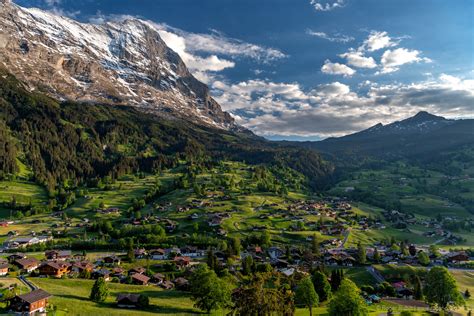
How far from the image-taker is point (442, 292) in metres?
77.6

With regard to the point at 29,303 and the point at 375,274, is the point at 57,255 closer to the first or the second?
the point at 29,303

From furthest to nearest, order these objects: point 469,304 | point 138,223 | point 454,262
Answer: point 138,223 → point 454,262 → point 469,304

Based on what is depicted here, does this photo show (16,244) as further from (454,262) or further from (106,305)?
(454,262)

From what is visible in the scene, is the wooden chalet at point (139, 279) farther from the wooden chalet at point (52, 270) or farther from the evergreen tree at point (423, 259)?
the evergreen tree at point (423, 259)

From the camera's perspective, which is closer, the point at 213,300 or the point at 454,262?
the point at 213,300

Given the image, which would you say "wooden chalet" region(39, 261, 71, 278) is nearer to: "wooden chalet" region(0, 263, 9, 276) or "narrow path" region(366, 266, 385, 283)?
"wooden chalet" region(0, 263, 9, 276)

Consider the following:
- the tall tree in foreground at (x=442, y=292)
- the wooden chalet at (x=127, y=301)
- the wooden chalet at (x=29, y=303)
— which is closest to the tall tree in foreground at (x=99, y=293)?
the wooden chalet at (x=127, y=301)

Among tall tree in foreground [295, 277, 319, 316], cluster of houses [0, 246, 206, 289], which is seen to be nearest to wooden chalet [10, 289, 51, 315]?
cluster of houses [0, 246, 206, 289]

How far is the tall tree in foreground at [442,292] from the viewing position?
3039 inches

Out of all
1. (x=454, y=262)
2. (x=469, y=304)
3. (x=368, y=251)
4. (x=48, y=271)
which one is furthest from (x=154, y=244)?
(x=454, y=262)

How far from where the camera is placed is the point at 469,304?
3472 inches

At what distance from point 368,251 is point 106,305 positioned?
110 m

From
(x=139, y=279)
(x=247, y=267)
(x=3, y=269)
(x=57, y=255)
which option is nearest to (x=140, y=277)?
(x=139, y=279)

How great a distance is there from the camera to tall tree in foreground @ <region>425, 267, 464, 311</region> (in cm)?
7719
